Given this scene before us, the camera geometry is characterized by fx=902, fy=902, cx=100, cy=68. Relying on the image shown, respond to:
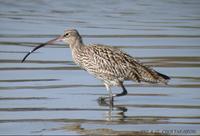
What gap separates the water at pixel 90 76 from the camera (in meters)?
13.0

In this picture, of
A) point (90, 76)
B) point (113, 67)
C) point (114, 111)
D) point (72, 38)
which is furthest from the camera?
point (90, 76)

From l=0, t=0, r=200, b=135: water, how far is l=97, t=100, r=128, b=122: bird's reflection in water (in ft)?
0.06

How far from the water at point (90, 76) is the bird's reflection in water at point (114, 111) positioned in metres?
0.02

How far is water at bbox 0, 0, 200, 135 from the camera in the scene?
1301 centimetres

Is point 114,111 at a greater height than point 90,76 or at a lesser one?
lesser

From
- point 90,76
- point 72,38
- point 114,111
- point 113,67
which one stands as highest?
point 72,38

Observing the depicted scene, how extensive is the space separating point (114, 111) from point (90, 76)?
10.5 ft

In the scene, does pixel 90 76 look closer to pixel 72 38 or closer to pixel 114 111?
pixel 72 38

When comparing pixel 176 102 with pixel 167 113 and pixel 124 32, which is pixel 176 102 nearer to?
pixel 167 113

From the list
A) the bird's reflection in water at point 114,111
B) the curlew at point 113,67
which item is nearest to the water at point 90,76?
the bird's reflection in water at point 114,111

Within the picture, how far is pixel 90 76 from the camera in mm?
17328

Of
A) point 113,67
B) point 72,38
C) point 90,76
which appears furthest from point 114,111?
point 90,76

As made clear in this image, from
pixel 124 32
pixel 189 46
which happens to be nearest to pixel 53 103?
pixel 189 46

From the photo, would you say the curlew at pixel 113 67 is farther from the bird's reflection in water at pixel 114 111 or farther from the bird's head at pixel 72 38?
the bird's reflection in water at pixel 114 111
